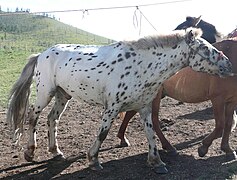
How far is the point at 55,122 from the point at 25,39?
45.2 meters

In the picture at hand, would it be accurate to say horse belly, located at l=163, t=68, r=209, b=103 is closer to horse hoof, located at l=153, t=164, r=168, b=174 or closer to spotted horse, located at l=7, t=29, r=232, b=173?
spotted horse, located at l=7, t=29, r=232, b=173

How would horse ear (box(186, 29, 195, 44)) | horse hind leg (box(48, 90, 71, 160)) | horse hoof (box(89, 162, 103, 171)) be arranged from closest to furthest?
horse ear (box(186, 29, 195, 44)) → horse hoof (box(89, 162, 103, 171)) → horse hind leg (box(48, 90, 71, 160))

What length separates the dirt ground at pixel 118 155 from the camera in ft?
17.3

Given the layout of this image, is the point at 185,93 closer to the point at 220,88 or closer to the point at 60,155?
the point at 220,88

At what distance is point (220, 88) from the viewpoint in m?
5.64

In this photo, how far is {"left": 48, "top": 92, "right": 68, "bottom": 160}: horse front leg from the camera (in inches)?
237

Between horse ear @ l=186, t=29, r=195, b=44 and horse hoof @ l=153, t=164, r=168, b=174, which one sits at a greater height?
horse ear @ l=186, t=29, r=195, b=44

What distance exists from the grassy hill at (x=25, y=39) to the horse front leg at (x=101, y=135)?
5.12 metres

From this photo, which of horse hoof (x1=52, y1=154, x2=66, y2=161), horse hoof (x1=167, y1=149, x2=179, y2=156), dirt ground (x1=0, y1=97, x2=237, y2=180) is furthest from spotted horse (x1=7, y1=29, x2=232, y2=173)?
horse hoof (x1=167, y1=149, x2=179, y2=156)

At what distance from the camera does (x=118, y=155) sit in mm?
6094

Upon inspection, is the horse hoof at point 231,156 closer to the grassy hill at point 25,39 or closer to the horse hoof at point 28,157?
the horse hoof at point 28,157

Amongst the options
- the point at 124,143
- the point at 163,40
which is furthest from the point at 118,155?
the point at 163,40

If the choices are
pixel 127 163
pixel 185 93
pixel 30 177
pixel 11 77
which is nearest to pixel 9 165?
pixel 30 177

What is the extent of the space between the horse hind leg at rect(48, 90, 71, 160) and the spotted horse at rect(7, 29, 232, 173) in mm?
302
